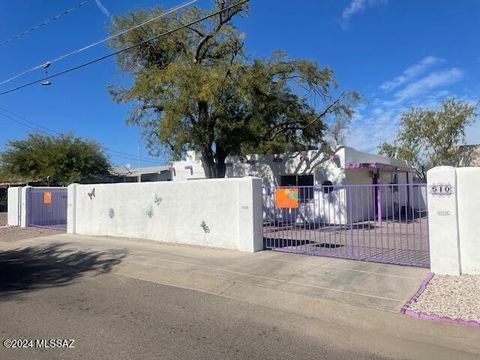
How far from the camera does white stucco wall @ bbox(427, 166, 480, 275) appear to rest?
351 inches

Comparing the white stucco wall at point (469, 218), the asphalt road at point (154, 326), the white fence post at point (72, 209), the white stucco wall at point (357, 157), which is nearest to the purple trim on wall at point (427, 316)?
the asphalt road at point (154, 326)

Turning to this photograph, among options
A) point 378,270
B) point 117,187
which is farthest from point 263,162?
point 378,270

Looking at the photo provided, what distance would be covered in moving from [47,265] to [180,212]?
4167mm

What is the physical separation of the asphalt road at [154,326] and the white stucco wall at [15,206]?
626 inches

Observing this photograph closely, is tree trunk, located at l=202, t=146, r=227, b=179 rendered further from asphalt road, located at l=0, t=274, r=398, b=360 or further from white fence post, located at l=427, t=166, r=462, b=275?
white fence post, located at l=427, t=166, r=462, b=275

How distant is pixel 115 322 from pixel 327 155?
57.9ft

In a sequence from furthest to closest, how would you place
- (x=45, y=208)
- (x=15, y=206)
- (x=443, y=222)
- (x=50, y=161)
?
(x=50, y=161) < (x=15, y=206) < (x=45, y=208) < (x=443, y=222)

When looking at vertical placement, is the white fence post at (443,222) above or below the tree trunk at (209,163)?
below

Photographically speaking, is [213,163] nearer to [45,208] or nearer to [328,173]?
[328,173]

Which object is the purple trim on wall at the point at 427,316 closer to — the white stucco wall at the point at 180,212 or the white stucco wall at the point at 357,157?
the white stucco wall at the point at 180,212

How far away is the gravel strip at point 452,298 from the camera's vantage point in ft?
22.4

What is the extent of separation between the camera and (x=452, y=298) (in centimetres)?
753

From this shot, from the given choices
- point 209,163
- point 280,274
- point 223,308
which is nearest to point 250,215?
point 280,274

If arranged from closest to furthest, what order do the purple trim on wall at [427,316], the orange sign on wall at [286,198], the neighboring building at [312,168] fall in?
the purple trim on wall at [427,316] → the orange sign on wall at [286,198] → the neighboring building at [312,168]
